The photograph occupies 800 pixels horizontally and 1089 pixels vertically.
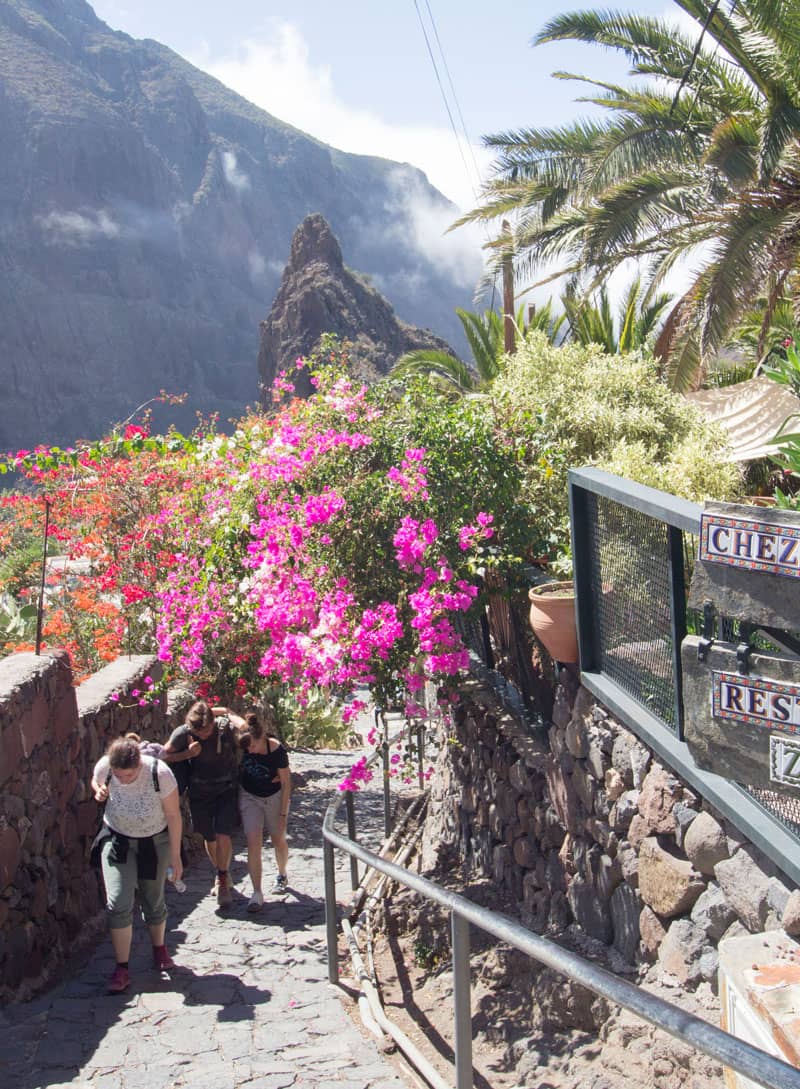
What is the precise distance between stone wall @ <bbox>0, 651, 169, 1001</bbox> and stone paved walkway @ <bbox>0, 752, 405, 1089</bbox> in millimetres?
241

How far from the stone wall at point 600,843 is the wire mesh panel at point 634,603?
29cm

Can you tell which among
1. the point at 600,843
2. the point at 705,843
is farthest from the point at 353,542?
the point at 705,843

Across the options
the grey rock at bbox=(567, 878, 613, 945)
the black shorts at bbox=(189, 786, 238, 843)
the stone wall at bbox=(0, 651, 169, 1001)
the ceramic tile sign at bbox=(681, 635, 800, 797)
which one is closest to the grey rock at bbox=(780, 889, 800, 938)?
the ceramic tile sign at bbox=(681, 635, 800, 797)

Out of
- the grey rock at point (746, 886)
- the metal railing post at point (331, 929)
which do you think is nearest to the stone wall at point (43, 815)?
the metal railing post at point (331, 929)

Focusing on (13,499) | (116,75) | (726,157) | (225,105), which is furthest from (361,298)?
(225,105)

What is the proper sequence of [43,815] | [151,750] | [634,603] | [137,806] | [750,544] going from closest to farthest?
[750,544] < [634,603] < [137,806] < [43,815] < [151,750]

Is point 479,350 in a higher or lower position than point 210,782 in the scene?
higher

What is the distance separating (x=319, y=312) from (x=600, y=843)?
55790 mm

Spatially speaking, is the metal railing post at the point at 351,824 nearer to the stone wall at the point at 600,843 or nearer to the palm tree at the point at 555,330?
the stone wall at the point at 600,843

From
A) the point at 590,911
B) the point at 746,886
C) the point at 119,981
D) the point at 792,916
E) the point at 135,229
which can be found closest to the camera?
the point at 792,916

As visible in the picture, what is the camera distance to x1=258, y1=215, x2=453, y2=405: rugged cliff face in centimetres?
5772

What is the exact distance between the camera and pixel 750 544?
2752mm

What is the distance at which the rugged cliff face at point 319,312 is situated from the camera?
189ft

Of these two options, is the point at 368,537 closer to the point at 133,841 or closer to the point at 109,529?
the point at 133,841
